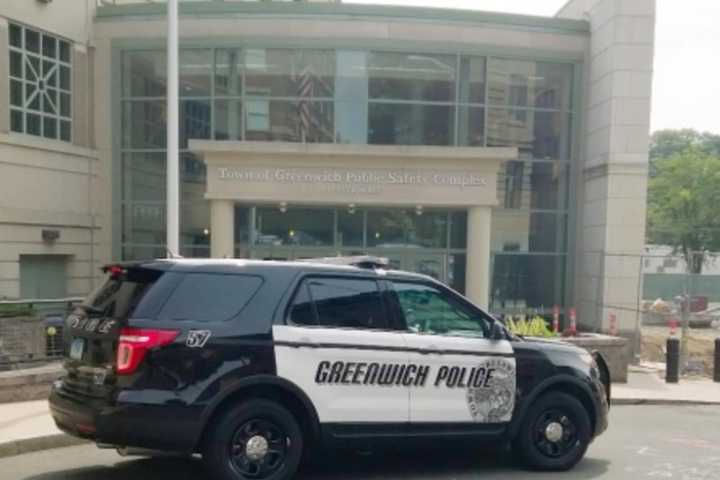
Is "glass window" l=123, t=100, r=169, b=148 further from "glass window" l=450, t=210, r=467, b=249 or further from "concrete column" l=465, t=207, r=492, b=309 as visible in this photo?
"concrete column" l=465, t=207, r=492, b=309

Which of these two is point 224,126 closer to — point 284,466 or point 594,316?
point 594,316

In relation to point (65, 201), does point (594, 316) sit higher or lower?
lower

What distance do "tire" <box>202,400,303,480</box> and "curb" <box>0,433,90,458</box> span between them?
2.16 m

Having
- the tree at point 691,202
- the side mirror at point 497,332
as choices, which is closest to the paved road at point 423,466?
the side mirror at point 497,332

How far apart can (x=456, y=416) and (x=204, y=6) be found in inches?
544

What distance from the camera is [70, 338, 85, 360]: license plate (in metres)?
5.27

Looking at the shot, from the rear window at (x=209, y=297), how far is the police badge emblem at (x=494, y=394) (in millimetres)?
2189

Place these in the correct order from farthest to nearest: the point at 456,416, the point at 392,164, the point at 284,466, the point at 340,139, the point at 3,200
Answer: the point at 340,139
the point at 392,164
the point at 3,200
the point at 456,416
the point at 284,466

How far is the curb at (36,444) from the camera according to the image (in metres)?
6.31

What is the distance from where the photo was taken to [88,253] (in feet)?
55.3

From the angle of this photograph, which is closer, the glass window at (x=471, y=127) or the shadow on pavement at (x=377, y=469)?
the shadow on pavement at (x=377, y=469)

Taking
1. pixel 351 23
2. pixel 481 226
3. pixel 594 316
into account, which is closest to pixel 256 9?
pixel 351 23

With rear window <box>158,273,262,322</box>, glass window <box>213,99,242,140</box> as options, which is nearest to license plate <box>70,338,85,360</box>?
rear window <box>158,273,262,322</box>

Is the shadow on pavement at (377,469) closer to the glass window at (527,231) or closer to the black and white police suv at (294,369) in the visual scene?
the black and white police suv at (294,369)
